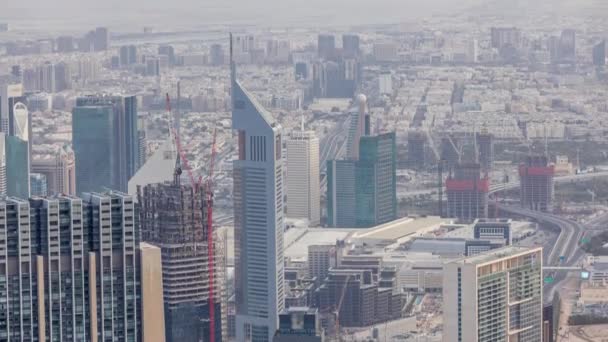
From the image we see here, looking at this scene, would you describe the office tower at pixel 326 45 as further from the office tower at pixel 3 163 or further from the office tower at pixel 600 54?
the office tower at pixel 3 163

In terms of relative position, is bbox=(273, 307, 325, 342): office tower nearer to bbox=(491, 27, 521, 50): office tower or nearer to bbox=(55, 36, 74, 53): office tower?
bbox=(55, 36, 74, 53): office tower

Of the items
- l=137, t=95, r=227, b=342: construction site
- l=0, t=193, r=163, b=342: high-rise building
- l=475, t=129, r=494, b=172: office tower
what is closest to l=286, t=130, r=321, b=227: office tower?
l=475, t=129, r=494, b=172: office tower

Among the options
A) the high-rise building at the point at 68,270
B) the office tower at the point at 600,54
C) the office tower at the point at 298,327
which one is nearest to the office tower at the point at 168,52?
the office tower at the point at 600,54

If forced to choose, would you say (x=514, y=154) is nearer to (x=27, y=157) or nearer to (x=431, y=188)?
(x=431, y=188)

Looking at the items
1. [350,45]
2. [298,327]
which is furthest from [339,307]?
[350,45]

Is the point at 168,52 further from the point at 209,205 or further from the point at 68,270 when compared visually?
the point at 68,270

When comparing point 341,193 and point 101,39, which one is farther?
point 341,193
